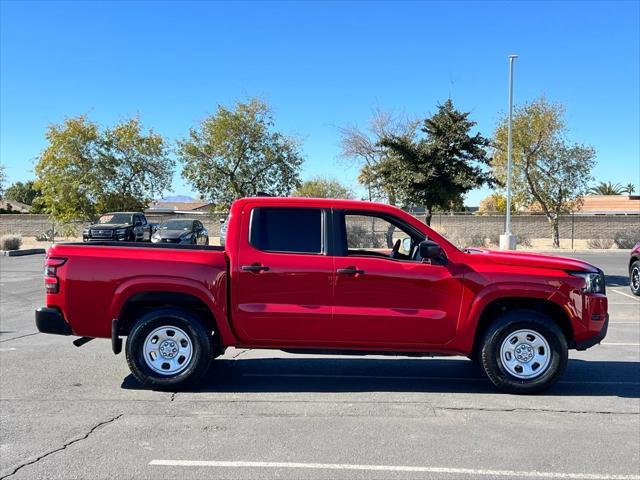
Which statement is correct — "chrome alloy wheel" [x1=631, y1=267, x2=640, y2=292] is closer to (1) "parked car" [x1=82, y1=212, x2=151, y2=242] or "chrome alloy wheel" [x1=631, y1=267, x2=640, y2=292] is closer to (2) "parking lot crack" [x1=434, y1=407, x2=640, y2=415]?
(2) "parking lot crack" [x1=434, y1=407, x2=640, y2=415]

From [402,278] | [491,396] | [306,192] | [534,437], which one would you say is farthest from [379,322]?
[306,192]

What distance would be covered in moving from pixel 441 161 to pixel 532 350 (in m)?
9.93

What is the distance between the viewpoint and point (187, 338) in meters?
5.82

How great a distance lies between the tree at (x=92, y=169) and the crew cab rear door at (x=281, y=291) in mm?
30589

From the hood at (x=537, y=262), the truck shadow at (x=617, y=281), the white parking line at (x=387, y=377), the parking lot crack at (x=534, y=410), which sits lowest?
the white parking line at (x=387, y=377)

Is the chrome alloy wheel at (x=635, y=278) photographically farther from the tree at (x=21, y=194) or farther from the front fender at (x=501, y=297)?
the tree at (x=21, y=194)

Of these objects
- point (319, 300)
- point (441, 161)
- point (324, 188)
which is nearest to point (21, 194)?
point (324, 188)

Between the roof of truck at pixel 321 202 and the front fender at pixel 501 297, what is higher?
the roof of truck at pixel 321 202

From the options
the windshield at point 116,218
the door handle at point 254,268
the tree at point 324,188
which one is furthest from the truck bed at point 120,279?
the tree at point 324,188

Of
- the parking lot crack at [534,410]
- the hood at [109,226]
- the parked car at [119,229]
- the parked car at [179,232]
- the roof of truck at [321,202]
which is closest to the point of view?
the parking lot crack at [534,410]

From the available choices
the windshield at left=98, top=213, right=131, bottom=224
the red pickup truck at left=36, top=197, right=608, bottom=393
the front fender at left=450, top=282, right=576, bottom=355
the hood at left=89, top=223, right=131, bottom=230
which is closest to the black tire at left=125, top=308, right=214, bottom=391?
the red pickup truck at left=36, top=197, right=608, bottom=393

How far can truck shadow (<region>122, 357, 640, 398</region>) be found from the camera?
6016 millimetres

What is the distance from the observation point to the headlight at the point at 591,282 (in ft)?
19.0

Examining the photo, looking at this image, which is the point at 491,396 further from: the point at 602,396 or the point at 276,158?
the point at 276,158
